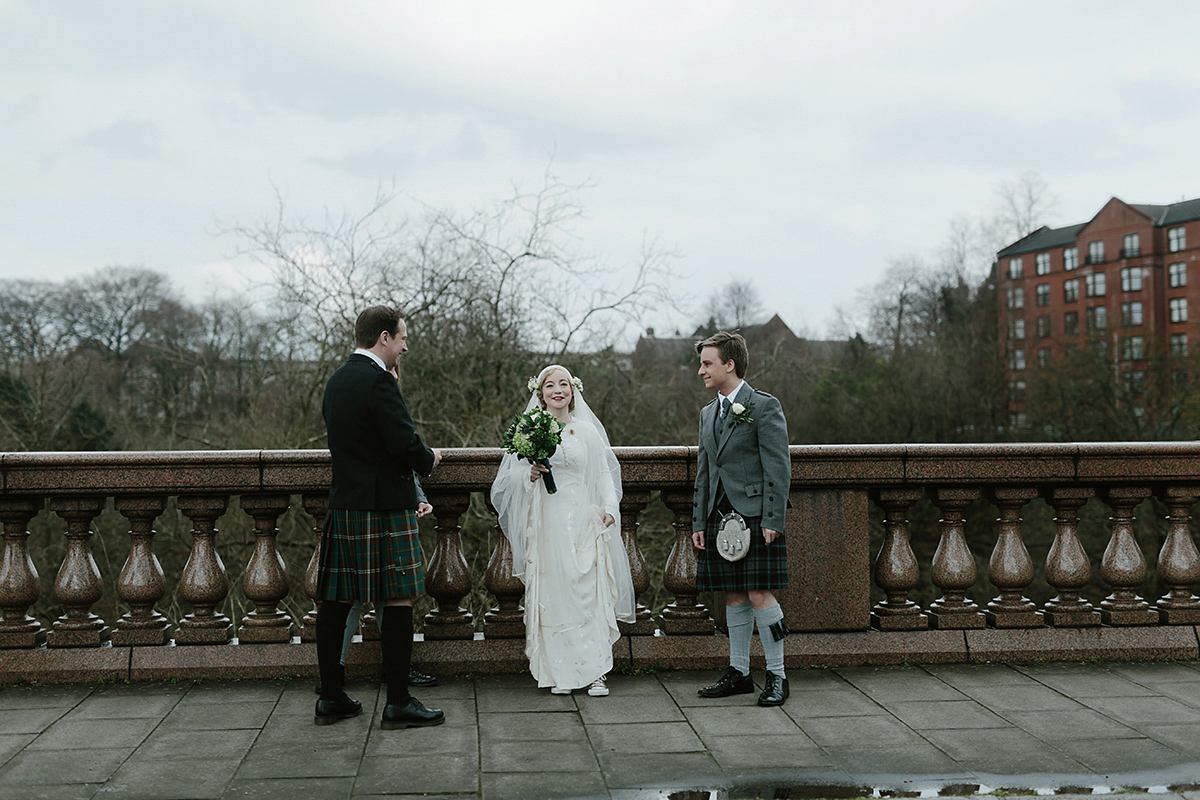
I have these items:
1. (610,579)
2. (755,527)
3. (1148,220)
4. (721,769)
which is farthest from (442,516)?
(1148,220)

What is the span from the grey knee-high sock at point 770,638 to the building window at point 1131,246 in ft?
186

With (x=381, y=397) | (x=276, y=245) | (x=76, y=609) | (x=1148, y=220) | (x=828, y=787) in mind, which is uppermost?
(x=1148, y=220)

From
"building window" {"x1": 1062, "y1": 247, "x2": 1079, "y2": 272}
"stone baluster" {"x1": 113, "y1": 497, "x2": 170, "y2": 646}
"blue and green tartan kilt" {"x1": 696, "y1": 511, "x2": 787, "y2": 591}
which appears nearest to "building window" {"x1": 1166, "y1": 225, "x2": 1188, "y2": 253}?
"building window" {"x1": 1062, "y1": 247, "x2": 1079, "y2": 272}

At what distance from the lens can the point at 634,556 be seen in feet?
18.9

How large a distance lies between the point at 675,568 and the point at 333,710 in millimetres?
2068

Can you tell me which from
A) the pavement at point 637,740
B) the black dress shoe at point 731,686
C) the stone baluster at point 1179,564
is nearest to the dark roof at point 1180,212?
the stone baluster at point 1179,564

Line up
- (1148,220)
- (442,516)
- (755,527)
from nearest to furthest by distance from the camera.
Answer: (755,527) < (442,516) < (1148,220)

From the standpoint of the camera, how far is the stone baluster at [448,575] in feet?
18.4

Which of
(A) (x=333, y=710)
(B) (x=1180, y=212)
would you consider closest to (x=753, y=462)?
(A) (x=333, y=710)

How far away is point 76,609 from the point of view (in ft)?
17.9

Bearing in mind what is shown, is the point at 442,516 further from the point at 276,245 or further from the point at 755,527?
the point at 276,245

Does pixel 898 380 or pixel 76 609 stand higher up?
pixel 898 380

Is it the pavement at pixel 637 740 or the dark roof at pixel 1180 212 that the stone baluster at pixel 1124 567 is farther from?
the dark roof at pixel 1180 212

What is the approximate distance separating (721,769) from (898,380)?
119ft
